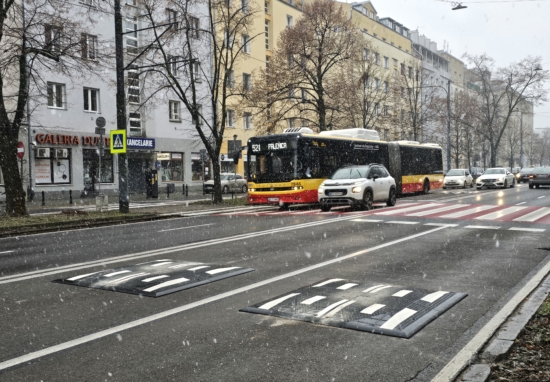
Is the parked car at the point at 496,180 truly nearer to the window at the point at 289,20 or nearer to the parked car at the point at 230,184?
the parked car at the point at 230,184

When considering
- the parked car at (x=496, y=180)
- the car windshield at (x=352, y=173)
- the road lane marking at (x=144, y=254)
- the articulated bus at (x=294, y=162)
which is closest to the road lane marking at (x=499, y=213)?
the car windshield at (x=352, y=173)

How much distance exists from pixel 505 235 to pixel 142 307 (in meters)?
9.10

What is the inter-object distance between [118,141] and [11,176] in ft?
12.1

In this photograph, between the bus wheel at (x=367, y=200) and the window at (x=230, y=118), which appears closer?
the bus wheel at (x=367, y=200)

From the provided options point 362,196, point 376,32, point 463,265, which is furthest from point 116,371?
point 376,32

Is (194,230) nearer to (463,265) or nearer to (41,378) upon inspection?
(463,265)

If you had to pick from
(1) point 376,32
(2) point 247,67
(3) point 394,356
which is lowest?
Result: (3) point 394,356

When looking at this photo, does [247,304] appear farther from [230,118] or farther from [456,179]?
[230,118]

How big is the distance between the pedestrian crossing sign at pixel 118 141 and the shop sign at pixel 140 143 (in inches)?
703

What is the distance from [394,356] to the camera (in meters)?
4.38

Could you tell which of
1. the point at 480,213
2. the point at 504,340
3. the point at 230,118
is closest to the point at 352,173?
the point at 480,213

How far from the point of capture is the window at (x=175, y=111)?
41.4 m

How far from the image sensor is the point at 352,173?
65.0 feet

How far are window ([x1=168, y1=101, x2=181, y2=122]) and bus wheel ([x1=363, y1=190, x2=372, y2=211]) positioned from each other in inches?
988
